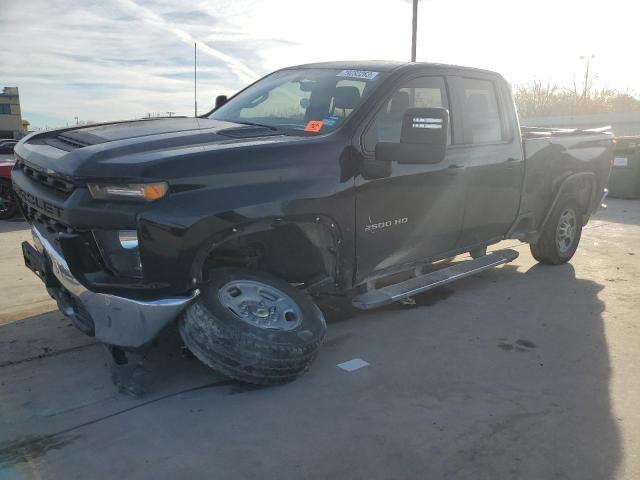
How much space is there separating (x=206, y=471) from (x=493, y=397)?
5.34 ft

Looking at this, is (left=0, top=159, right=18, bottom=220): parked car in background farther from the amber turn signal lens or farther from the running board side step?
the amber turn signal lens

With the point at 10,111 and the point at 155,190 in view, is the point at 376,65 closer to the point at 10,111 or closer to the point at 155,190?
the point at 155,190

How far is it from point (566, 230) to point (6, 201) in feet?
26.8

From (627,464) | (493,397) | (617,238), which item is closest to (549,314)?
(493,397)

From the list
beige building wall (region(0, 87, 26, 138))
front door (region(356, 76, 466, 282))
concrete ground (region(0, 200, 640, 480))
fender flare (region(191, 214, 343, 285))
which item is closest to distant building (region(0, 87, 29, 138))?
beige building wall (region(0, 87, 26, 138))

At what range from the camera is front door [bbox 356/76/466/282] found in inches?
149

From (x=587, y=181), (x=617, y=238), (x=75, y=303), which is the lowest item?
(x=617, y=238)

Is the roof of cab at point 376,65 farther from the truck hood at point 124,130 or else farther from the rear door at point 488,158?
the truck hood at point 124,130

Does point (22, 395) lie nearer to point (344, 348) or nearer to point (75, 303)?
point (75, 303)

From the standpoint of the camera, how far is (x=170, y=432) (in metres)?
2.80

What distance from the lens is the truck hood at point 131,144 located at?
9.48ft

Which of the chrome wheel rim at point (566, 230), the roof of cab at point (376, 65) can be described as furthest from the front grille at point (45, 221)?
the chrome wheel rim at point (566, 230)

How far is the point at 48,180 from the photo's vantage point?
10.5ft

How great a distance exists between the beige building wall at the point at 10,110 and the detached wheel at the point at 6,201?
56.3 m
